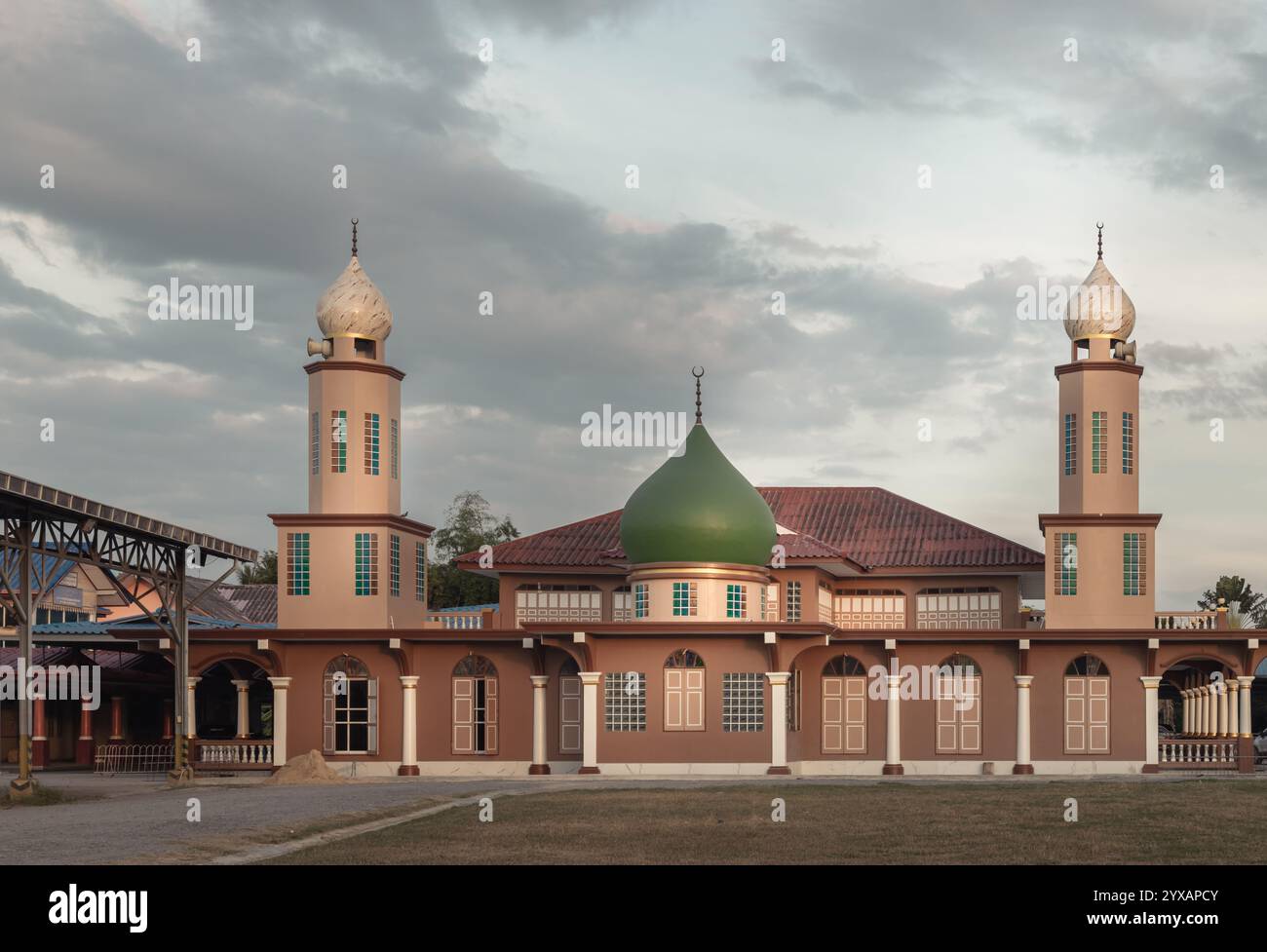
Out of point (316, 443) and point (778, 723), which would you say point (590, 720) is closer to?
point (778, 723)

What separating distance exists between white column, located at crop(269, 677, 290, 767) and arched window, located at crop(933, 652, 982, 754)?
1623 cm

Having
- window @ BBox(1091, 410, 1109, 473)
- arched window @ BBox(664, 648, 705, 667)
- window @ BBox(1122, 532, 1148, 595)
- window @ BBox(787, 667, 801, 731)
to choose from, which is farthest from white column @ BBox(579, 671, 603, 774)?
window @ BBox(1091, 410, 1109, 473)

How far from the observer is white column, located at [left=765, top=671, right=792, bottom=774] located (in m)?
41.8

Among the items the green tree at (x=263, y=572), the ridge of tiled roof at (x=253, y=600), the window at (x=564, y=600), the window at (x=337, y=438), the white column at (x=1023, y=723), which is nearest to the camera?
the white column at (x=1023, y=723)

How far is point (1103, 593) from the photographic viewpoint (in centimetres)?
4359

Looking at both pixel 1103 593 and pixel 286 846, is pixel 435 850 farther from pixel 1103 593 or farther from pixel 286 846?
pixel 1103 593

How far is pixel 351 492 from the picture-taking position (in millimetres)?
44344

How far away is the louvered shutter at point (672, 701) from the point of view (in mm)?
42438

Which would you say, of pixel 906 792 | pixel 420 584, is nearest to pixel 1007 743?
pixel 906 792

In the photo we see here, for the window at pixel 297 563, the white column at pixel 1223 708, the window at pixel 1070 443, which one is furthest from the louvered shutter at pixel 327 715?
the white column at pixel 1223 708

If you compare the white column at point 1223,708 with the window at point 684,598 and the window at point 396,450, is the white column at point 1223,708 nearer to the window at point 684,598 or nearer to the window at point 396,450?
the window at point 684,598

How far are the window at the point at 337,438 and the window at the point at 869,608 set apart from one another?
13835mm

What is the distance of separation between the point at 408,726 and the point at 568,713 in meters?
4.00

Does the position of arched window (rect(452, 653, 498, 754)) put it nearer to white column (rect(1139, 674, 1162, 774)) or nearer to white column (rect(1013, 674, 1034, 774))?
white column (rect(1013, 674, 1034, 774))
